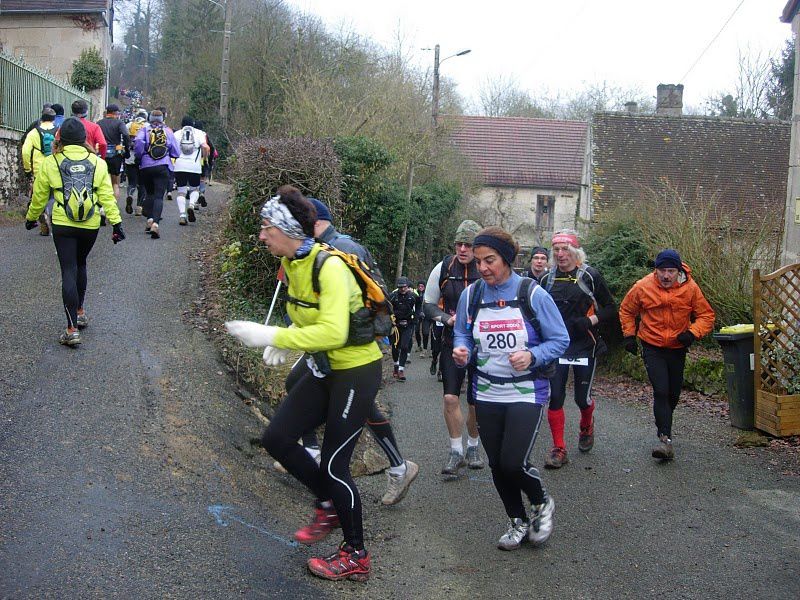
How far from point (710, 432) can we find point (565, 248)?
3.16 metres

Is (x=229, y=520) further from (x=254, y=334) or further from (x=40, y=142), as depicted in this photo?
(x=40, y=142)

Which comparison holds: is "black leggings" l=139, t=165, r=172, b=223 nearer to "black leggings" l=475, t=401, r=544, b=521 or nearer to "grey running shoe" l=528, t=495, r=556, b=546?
"black leggings" l=475, t=401, r=544, b=521

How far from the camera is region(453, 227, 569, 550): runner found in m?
5.12

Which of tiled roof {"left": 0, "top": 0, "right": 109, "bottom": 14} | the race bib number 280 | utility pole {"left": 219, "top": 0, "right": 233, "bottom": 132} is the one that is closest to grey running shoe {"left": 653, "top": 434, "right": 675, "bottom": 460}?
the race bib number 280

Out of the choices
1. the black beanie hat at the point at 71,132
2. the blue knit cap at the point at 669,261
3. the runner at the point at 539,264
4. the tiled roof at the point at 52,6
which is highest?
the tiled roof at the point at 52,6

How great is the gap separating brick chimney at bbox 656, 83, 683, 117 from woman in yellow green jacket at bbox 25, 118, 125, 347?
35.0 metres

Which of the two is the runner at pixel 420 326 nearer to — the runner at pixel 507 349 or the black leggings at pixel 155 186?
the black leggings at pixel 155 186

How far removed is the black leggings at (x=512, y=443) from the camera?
5.12 meters

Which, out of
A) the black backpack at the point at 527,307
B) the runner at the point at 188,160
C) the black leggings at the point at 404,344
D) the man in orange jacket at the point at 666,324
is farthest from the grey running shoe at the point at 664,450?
the runner at the point at 188,160

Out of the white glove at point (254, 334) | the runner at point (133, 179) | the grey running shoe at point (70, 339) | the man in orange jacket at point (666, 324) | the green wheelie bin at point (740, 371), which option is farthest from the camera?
the runner at point (133, 179)

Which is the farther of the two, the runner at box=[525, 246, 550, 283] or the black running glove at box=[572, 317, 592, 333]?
the runner at box=[525, 246, 550, 283]

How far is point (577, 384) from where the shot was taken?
769 centimetres

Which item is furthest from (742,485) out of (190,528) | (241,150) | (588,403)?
(241,150)

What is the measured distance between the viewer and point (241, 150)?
40.9 ft
